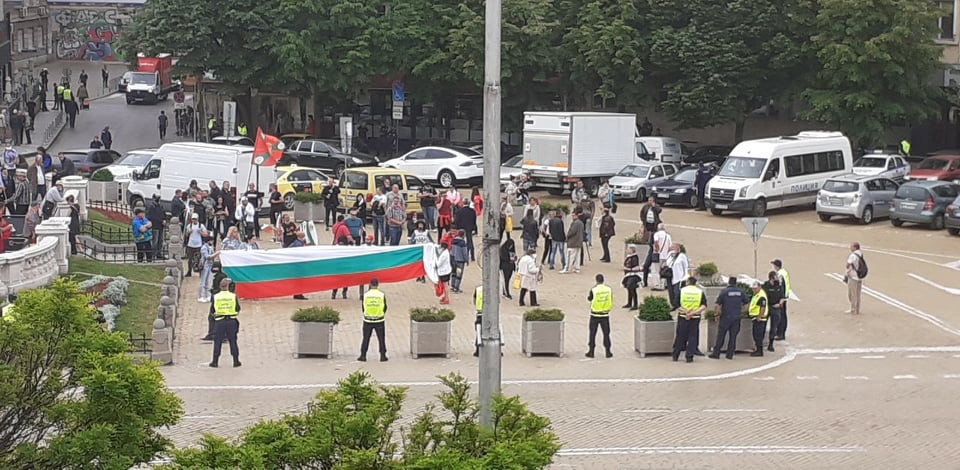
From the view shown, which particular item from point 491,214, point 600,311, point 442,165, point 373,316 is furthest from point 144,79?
point 491,214

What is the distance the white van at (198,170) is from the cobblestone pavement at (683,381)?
30.1 feet

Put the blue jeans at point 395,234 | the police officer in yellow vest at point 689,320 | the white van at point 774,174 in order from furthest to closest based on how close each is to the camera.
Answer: the white van at point 774,174
the blue jeans at point 395,234
the police officer in yellow vest at point 689,320

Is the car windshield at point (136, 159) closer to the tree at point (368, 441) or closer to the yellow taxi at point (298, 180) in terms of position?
the yellow taxi at point (298, 180)

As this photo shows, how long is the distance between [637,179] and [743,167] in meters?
4.22

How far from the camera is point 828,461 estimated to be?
17.5 m

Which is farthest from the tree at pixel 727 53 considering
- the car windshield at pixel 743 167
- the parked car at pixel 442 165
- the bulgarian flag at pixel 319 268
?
the bulgarian flag at pixel 319 268

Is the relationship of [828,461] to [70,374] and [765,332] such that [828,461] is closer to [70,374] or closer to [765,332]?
[765,332]

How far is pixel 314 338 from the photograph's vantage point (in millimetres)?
22812

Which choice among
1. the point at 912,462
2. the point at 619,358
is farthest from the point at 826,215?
the point at 912,462

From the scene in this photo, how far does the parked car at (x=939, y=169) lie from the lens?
46.2m

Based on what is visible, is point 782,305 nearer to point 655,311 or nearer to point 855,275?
point 655,311

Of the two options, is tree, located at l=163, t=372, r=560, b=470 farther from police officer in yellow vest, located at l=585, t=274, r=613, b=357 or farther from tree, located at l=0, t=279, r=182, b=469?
police officer in yellow vest, located at l=585, t=274, r=613, b=357

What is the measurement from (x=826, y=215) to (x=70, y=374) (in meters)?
32.7

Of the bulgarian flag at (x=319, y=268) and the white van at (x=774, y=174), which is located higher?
the white van at (x=774, y=174)
